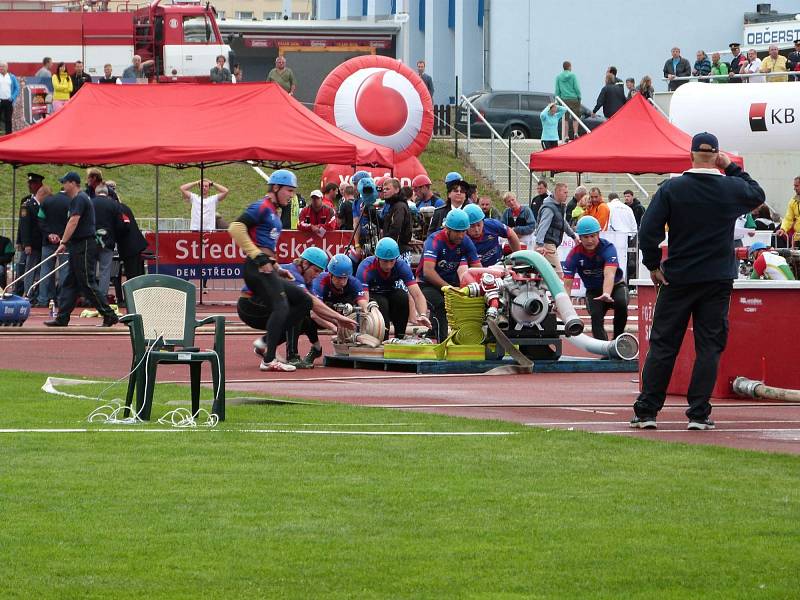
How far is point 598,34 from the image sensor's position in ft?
188

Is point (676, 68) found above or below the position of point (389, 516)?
above

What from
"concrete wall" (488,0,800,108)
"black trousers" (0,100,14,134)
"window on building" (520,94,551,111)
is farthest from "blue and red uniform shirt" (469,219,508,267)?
"concrete wall" (488,0,800,108)

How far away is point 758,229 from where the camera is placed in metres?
29.8

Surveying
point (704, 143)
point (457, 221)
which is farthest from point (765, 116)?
point (704, 143)

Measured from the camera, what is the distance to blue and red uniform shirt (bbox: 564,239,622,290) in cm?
1895

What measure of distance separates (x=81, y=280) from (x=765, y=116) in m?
13.1

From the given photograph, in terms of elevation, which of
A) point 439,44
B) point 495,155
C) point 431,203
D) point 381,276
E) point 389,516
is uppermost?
point 439,44

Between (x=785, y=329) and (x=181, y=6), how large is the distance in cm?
3931

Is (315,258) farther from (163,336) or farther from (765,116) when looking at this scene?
(765,116)

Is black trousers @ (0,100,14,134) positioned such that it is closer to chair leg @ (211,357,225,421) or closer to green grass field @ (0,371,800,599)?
chair leg @ (211,357,225,421)

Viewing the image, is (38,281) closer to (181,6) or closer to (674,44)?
(181,6)

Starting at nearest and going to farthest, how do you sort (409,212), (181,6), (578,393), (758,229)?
(578,393)
(409,212)
(758,229)
(181,6)

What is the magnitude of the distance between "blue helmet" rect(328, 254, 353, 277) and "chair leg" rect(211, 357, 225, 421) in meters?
6.09

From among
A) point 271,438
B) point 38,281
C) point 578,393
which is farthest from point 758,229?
point 271,438
